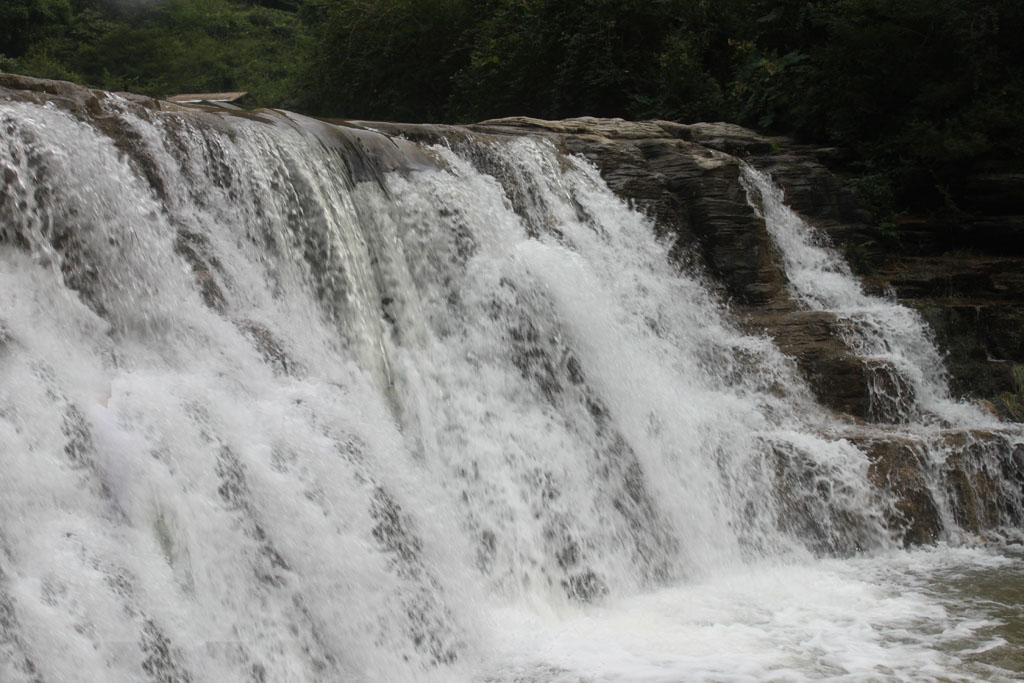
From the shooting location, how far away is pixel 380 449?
6.49 meters

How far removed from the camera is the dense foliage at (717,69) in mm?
12305

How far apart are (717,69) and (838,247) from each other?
5.31 meters

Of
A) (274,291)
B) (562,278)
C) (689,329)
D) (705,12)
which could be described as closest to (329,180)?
(274,291)

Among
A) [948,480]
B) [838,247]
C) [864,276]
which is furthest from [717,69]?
[948,480]

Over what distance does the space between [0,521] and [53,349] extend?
4.36 ft

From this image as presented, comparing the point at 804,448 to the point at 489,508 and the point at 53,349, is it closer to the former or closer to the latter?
the point at 489,508

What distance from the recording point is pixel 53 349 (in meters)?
5.68

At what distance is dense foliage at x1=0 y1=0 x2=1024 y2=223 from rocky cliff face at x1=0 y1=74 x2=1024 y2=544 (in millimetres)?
618

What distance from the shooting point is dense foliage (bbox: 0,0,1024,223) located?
12305 mm

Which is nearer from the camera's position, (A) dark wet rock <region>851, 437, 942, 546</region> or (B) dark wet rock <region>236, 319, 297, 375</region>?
(B) dark wet rock <region>236, 319, 297, 375</region>

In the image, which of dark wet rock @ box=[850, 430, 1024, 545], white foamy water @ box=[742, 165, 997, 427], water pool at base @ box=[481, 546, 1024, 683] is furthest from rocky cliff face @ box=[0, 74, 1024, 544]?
water pool at base @ box=[481, 546, 1024, 683]

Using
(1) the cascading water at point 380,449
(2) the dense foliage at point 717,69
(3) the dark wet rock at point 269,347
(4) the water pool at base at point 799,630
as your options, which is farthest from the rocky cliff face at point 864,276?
(3) the dark wet rock at point 269,347

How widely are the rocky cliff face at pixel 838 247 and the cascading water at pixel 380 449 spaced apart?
23 centimetres

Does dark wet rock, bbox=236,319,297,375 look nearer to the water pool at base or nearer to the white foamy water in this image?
the water pool at base
